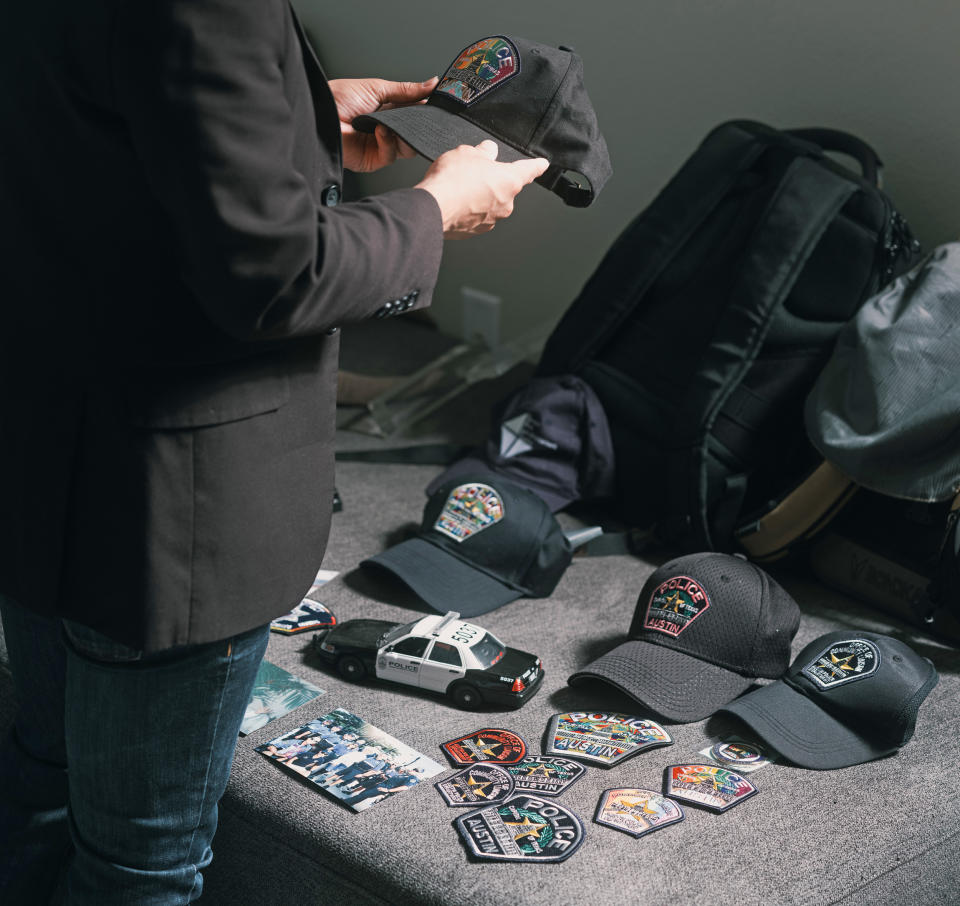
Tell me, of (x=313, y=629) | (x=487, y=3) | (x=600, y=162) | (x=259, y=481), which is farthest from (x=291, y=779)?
(x=487, y=3)

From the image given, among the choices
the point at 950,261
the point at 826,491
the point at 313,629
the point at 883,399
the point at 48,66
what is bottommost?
the point at 313,629

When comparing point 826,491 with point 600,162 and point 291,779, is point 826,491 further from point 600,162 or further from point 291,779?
point 291,779

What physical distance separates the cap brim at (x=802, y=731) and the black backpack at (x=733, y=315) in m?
0.38

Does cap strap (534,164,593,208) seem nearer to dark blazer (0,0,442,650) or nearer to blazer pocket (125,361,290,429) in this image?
dark blazer (0,0,442,650)

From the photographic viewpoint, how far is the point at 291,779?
0.99 meters

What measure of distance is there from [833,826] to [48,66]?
0.86m

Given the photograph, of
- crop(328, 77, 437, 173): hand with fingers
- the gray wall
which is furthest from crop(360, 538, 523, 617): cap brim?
the gray wall

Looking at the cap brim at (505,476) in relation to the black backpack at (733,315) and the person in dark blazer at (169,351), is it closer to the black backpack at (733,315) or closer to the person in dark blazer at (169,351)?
the black backpack at (733,315)

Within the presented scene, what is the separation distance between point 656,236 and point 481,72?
75 centimetres

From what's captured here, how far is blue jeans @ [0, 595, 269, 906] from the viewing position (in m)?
0.70

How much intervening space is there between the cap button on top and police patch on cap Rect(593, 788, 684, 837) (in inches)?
22.7

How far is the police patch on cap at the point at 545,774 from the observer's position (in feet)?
3.20

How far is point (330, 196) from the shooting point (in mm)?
713

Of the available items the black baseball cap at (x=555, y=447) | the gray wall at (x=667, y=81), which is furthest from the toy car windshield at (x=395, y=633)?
the gray wall at (x=667, y=81)
